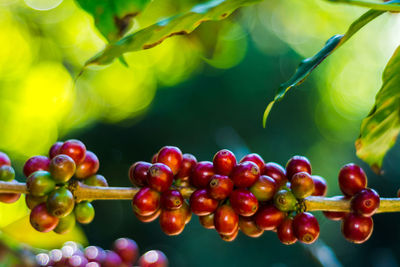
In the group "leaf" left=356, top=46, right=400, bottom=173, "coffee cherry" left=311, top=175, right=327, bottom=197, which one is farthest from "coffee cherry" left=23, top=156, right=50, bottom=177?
"leaf" left=356, top=46, right=400, bottom=173

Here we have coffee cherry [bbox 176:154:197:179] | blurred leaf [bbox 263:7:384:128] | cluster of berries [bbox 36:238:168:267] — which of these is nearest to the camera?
blurred leaf [bbox 263:7:384:128]

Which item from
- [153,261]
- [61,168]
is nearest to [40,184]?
[61,168]

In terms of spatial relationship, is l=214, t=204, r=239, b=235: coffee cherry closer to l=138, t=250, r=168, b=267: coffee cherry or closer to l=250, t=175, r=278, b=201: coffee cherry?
l=250, t=175, r=278, b=201: coffee cherry

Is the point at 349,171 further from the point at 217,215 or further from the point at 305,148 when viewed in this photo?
the point at 305,148

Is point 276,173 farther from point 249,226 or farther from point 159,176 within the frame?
point 159,176

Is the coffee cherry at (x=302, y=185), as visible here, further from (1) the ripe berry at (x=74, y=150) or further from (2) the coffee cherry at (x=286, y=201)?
(1) the ripe berry at (x=74, y=150)

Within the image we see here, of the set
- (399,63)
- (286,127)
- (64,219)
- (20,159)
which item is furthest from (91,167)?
(20,159)

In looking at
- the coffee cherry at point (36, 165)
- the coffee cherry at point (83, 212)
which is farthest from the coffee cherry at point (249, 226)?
the coffee cherry at point (36, 165)
